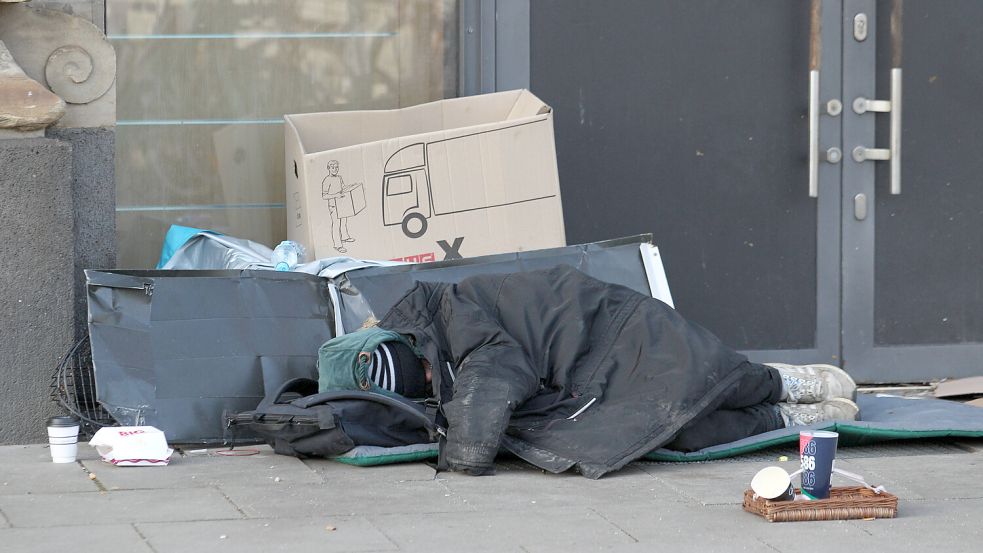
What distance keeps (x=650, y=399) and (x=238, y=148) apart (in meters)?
2.21

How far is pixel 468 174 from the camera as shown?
16.5 feet

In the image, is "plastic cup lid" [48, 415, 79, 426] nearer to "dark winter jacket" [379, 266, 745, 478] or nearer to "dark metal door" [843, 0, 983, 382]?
"dark winter jacket" [379, 266, 745, 478]

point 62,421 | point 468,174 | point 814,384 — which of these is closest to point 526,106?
point 468,174

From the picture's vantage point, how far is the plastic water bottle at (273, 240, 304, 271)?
4.93 metres

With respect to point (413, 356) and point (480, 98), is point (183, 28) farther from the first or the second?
point (413, 356)

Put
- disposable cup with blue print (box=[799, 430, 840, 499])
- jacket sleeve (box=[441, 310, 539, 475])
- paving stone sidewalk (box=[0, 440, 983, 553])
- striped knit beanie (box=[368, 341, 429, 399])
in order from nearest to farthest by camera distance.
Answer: paving stone sidewalk (box=[0, 440, 983, 553]) → disposable cup with blue print (box=[799, 430, 840, 499]) → jacket sleeve (box=[441, 310, 539, 475]) → striped knit beanie (box=[368, 341, 429, 399])

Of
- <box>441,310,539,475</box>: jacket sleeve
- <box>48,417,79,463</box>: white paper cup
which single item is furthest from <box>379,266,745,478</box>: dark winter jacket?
<box>48,417,79,463</box>: white paper cup

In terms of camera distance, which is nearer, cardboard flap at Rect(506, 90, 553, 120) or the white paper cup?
the white paper cup

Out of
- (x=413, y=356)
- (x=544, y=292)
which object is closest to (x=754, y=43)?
(x=544, y=292)

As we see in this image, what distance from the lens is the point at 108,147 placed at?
4.96 metres

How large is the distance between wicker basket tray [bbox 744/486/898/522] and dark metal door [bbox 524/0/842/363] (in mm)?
2396

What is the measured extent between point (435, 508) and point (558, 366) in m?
0.91

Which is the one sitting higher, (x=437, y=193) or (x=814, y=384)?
(x=437, y=193)

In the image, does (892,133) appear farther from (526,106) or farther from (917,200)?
(526,106)
